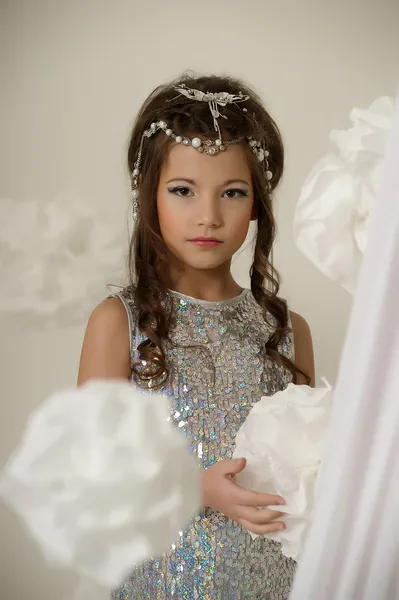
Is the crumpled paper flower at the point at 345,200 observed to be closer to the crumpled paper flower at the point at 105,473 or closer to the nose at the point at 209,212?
the crumpled paper flower at the point at 105,473

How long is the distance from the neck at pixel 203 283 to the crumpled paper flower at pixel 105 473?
0.43 metres

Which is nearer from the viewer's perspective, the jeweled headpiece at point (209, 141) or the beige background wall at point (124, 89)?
the jeweled headpiece at point (209, 141)

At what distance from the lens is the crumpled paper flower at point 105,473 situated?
1.44ft

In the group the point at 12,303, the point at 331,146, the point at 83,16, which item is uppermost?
the point at 83,16

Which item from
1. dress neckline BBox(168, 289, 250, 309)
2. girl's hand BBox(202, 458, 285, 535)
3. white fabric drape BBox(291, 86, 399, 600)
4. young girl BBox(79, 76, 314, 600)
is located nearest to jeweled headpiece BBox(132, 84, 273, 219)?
young girl BBox(79, 76, 314, 600)

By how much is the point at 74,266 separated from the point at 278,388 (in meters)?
0.37

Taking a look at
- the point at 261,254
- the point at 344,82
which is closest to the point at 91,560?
the point at 261,254

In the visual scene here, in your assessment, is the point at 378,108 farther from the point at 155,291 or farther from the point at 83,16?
the point at 83,16

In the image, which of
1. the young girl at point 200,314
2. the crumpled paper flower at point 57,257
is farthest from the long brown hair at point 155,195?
the crumpled paper flower at point 57,257

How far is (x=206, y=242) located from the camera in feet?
2.66

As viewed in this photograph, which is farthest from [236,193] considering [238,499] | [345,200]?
[345,200]

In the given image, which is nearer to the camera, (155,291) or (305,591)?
(305,591)

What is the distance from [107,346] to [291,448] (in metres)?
0.44

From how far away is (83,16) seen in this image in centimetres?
105
